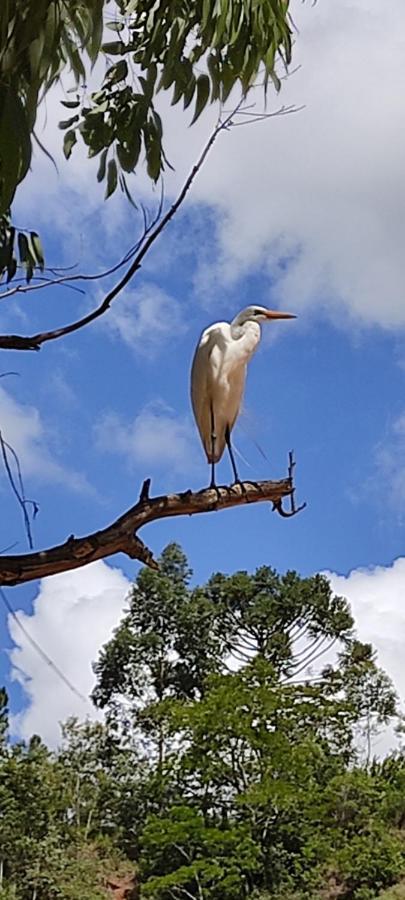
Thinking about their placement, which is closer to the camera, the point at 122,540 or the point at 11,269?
the point at 11,269

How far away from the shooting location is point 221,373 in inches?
119

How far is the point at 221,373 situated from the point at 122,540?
5.89ft

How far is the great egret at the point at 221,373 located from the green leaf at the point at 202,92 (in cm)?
179

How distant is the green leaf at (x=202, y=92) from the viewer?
3.66 ft

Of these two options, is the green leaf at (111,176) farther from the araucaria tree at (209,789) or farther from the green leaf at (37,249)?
the araucaria tree at (209,789)

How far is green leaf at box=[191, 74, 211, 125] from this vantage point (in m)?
1.12

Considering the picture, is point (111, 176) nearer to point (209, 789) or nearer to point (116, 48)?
point (116, 48)

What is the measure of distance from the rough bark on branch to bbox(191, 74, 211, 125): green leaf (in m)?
0.44

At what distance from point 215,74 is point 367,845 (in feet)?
29.0

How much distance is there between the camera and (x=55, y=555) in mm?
1146

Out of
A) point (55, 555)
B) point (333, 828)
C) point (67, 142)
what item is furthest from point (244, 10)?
point (333, 828)

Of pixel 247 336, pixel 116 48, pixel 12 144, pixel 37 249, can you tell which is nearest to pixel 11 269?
pixel 37 249

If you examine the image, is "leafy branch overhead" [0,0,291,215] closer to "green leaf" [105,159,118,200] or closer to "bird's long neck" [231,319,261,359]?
"green leaf" [105,159,118,200]

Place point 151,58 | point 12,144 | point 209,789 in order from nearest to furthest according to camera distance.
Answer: point 12,144
point 151,58
point 209,789
